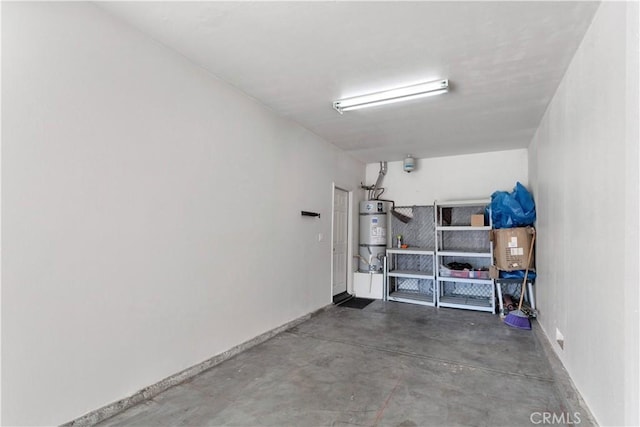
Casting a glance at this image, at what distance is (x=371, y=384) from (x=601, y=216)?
2156 millimetres

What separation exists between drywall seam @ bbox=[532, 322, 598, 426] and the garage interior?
3 cm

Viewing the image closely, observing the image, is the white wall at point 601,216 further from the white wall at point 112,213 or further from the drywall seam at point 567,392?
the white wall at point 112,213

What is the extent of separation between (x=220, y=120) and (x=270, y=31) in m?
1.13

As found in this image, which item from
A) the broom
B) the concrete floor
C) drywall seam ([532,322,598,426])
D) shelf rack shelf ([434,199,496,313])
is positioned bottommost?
the concrete floor

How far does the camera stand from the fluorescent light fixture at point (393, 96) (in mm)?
3275

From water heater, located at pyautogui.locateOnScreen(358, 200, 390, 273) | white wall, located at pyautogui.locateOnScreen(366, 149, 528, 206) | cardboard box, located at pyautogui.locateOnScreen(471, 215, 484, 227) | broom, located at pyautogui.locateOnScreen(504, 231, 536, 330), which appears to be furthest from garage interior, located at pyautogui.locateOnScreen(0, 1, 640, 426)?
water heater, located at pyautogui.locateOnScreen(358, 200, 390, 273)

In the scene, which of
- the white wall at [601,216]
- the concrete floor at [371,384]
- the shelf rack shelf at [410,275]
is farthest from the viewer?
the shelf rack shelf at [410,275]

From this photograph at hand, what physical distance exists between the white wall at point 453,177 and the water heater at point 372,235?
1.98ft

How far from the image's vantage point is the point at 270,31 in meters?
2.46

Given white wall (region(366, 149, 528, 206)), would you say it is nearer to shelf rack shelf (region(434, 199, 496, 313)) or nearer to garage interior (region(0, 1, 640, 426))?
shelf rack shelf (region(434, 199, 496, 313))

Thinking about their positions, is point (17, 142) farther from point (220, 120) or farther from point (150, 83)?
point (220, 120)

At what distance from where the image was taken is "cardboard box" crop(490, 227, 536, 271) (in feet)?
15.2

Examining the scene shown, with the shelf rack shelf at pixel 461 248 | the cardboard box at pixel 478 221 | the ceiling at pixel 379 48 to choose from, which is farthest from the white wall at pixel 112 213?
the cardboard box at pixel 478 221

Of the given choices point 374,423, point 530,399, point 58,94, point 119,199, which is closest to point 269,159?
point 119,199
